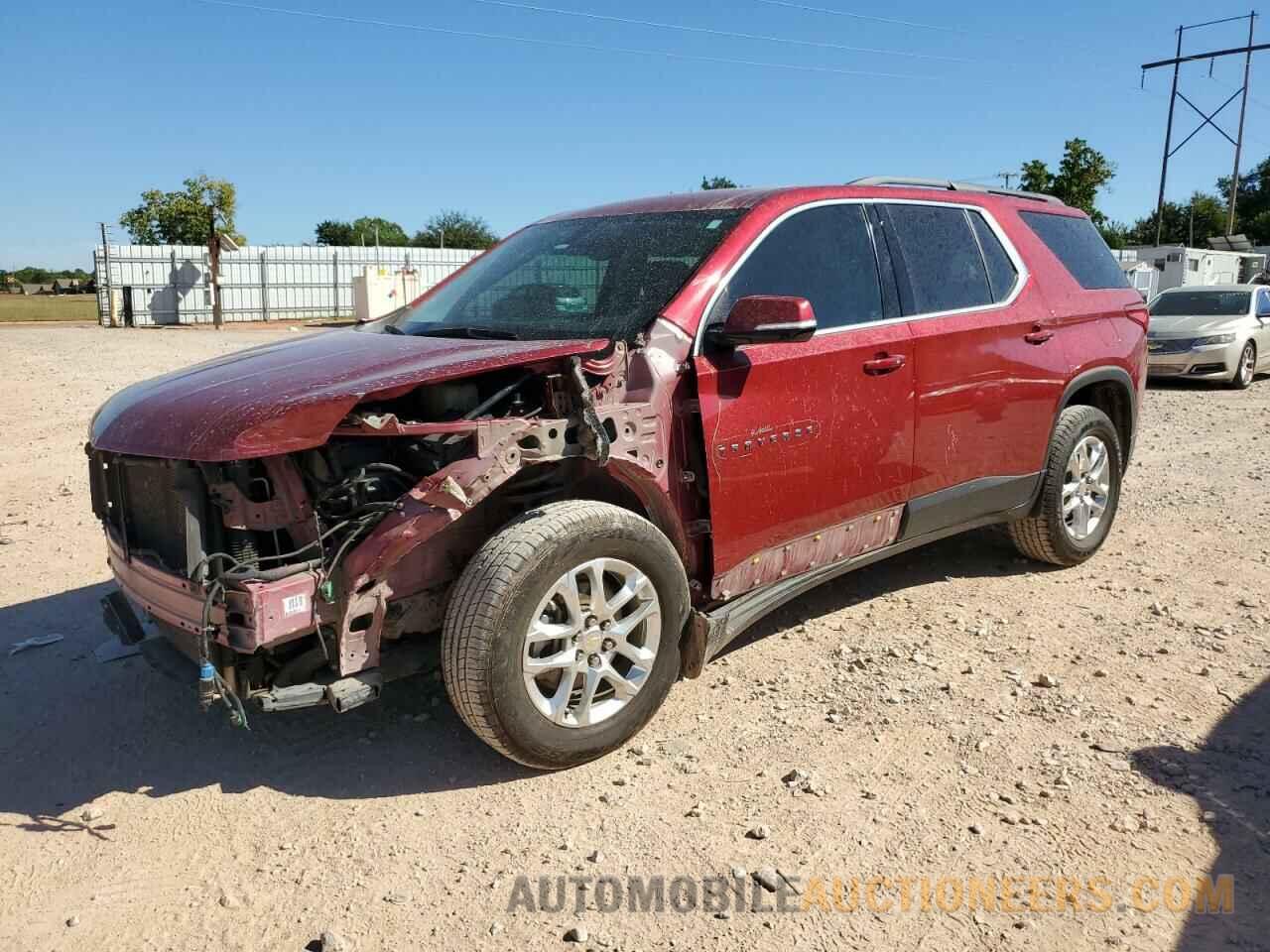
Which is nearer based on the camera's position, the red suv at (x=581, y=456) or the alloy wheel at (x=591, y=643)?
the red suv at (x=581, y=456)

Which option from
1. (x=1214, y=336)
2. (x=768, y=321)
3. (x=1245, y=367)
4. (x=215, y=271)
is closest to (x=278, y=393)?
(x=768, y=321)

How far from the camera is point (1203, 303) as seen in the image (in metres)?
14.4

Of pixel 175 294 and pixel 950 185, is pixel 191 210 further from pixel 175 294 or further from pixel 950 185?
pixel 950 185

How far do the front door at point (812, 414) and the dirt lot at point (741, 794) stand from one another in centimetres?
60

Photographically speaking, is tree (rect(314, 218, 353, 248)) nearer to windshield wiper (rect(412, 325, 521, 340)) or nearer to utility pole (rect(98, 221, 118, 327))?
utility pole (rect(98, 221, 118, 327))

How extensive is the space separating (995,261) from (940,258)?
45cm

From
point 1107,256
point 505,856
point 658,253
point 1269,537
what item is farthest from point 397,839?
point 1269,537

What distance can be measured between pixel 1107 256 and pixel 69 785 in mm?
5558

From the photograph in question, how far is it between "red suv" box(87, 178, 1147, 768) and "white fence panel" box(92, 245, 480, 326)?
23.3 meters

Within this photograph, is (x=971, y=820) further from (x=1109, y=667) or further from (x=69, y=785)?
(x=69, y=785)

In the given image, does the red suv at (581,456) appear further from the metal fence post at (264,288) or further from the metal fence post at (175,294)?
the metal fence post at (264,288)

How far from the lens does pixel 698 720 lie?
359 cm

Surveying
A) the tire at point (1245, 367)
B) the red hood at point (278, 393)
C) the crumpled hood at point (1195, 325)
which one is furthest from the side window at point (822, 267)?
the tire at point (1245, 367)

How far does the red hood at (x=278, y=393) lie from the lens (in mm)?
2732
